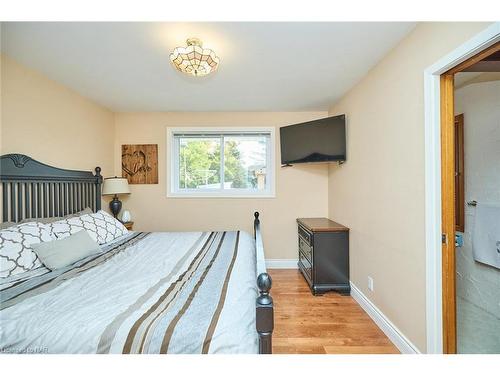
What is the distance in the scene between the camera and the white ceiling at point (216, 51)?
5.48ft

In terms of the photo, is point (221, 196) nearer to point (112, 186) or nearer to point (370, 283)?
point (112, 186)

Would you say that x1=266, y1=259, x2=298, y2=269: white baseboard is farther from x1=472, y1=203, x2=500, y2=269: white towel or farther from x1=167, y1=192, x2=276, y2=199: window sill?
x1=472, y1=203, x2=500, y2=269: white towel

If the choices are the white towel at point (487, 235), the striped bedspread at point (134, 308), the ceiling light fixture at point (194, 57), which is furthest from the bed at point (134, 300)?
the white towel at point (487, 235)

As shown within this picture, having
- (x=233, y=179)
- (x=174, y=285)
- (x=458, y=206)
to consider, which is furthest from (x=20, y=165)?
(x=458, y=206)

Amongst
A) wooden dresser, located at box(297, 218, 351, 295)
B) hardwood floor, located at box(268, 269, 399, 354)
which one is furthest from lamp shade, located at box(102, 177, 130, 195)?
wooden dresser, located at box(297, 218, 351, 295)

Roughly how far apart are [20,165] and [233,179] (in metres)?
2.42

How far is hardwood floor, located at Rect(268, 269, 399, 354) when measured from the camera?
1.82m

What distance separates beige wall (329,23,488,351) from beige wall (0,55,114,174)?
3.29 metres

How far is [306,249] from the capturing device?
10.2ft

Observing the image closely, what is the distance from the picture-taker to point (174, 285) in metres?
1.38

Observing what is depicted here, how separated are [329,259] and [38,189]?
10.5 ft

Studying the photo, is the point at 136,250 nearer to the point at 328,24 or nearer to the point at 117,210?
the point at 117,210

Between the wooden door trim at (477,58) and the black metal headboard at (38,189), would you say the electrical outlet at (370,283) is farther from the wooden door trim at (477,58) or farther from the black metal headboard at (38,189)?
the black metal headboard at (38,189)

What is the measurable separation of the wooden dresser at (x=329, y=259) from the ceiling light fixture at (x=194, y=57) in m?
2.09
